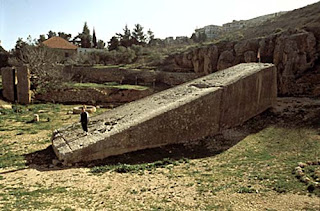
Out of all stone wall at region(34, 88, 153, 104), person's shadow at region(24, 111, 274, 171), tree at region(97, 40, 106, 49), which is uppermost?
tree at region(97, 40, 106, 49)

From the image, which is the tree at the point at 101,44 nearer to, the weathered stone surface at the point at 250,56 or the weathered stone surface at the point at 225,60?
the weathered stone surface at the point at 225,60

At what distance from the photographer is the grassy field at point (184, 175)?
15.3ft

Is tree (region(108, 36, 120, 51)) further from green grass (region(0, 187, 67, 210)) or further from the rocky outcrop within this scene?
green grass (region(0, 187, 67, 210))

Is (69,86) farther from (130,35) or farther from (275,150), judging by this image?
(130,35)

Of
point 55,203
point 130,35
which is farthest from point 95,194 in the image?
point 130,35

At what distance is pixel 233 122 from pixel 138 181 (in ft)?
17.8

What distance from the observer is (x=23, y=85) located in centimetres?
1770

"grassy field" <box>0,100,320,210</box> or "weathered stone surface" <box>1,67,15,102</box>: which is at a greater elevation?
"weathered stone surface" <box>1,67,15,102</box>

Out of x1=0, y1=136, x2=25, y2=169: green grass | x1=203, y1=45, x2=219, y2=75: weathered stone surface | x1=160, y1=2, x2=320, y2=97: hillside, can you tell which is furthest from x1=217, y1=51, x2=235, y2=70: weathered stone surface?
x1=0, y1=136, x2=25, y2=169: green grass

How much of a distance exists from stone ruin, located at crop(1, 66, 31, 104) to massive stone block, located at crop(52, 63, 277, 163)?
10.5 metres

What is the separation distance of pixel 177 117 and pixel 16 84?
14.4m

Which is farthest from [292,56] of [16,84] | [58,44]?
[58,44]

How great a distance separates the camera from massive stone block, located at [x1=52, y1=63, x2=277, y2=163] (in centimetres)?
775

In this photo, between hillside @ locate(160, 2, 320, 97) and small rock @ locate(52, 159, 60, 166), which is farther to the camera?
hillside @ locate(160, 2, 320, 97)
